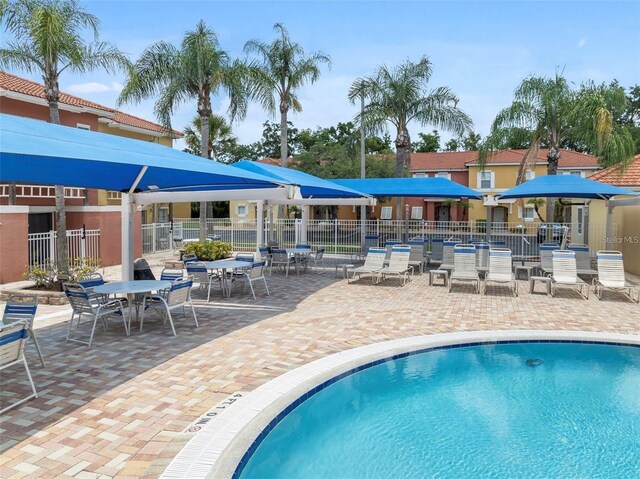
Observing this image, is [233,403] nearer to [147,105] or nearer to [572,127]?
[147,105]

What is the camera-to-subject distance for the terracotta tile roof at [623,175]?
17.9 meters

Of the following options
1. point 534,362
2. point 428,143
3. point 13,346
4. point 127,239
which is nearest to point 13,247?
point 127,239

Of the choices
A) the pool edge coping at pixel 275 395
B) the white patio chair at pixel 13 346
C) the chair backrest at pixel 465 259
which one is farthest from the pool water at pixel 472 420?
the chair backrest at pixel 465 259

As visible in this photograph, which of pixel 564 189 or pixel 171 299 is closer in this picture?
pixel 171 299

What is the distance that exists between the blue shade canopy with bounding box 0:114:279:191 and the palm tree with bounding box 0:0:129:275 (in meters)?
3.67

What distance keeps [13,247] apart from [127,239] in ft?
18.4

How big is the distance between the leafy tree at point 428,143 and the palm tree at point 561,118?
131 feet

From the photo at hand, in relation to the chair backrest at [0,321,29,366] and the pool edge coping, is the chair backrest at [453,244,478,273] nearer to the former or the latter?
the pool edge coping

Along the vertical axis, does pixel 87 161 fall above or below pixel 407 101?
below

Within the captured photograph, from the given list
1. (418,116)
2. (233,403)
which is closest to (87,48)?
(233,403)

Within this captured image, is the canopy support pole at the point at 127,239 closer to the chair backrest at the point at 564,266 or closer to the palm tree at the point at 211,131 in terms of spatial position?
the chair backrest at the point at 564,266

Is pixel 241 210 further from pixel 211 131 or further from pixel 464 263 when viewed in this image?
pixel 464 263

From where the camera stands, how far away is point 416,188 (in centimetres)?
1628

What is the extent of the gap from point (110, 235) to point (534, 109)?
18787 millimetres
